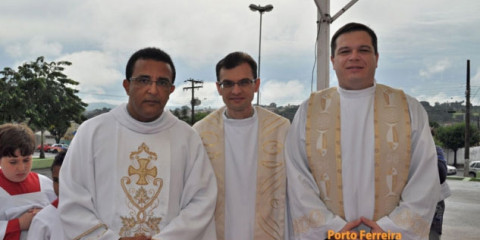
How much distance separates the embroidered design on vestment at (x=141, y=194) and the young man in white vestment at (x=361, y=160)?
37.4 inches

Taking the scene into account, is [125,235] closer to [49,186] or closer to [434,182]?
[49,186]

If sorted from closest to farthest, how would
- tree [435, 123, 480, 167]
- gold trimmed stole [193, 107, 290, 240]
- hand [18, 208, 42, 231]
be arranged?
hand [18, 208, 42, 231], gold trimmed stole [193, 107, 290, 240], tree [435, 123, 480, 167]

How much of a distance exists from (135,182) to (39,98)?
95.4 feet

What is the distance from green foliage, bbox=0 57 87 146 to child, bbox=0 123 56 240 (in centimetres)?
2630

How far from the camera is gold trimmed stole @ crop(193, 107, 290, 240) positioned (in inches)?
131

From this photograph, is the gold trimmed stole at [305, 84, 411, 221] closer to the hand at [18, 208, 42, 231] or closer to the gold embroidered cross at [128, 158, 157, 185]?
the gold embroidered cross at [128, 158, 157, 185]

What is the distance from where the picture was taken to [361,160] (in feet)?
9.66

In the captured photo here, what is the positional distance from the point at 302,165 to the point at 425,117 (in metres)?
0.92

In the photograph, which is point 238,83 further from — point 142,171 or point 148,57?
point 142,171

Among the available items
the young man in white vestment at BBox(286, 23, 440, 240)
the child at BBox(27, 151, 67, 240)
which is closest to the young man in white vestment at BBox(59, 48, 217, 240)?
the child at BBox(27, 151, 67, 240)

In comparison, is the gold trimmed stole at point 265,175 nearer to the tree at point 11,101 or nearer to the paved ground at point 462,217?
the paved ground at point 462,217

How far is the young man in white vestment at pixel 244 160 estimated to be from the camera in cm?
325

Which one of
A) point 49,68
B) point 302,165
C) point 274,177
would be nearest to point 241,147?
point 274,177

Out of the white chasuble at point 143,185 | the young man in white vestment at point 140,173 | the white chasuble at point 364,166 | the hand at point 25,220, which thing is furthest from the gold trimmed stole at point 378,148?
the hand at point 25,220
